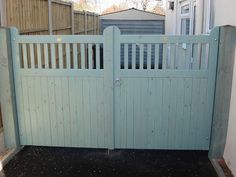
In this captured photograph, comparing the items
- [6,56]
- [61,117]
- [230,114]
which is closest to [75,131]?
[61,117]

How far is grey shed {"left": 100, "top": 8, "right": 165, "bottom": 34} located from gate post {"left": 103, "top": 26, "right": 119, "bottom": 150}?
9.26 metres

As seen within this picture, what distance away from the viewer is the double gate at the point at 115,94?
3.50m

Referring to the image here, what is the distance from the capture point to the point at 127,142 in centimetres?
378

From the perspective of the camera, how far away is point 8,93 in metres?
3.66

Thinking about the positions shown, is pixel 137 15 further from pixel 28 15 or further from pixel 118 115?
pixel 118 115

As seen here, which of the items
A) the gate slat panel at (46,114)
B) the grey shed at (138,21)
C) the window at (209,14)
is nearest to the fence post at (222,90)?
the window at (209,14)

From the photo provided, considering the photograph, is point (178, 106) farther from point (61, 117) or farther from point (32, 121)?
point (32, 121)

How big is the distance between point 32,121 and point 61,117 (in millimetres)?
383

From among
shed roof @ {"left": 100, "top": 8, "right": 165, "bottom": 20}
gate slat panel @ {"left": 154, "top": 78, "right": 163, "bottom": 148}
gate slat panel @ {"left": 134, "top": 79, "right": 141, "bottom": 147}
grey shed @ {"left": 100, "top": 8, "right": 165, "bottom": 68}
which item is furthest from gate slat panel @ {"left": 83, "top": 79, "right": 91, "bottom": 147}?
shed roof @ {"left": 100, "top": 8, "right": 165, "bottom": 20}

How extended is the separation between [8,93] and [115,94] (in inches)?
51.3

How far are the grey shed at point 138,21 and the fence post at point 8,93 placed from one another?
367 inches

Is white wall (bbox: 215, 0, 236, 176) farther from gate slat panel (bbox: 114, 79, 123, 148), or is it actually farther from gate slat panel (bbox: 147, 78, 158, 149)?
gate slat panel (bbox: 114, 79, 123, 148)

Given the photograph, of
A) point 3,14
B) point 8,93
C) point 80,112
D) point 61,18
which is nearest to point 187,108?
point 80,112

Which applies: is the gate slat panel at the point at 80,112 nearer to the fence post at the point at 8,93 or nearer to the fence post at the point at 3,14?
the fence post at the point at 8,93
